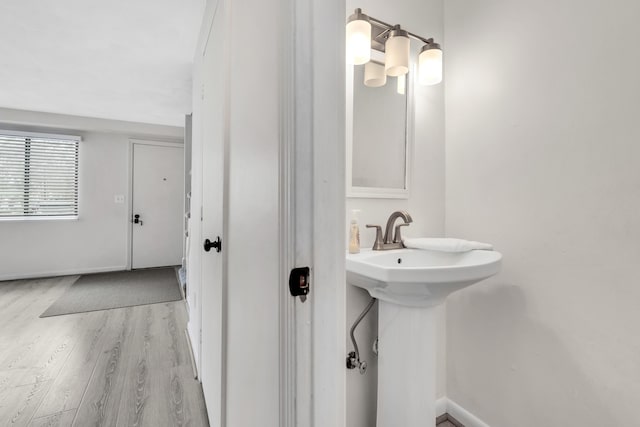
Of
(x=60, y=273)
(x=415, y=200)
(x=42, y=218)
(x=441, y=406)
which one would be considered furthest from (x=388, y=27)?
(x=60, y=273)

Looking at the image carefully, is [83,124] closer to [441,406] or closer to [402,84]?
[402,84]

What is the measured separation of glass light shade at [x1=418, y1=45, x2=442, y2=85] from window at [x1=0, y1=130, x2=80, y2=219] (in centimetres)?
485

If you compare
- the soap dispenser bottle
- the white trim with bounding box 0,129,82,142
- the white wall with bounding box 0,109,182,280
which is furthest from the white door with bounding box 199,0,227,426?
the white trim with bounding box 0,129,82,142

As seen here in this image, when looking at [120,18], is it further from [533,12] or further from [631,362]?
[631,362]

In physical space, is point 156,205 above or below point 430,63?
below

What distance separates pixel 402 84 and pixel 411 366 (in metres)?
1.27

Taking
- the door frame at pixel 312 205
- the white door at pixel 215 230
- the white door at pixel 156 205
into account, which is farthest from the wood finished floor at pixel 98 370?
the white door at pixel 156 205

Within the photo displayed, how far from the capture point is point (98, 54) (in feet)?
7.75

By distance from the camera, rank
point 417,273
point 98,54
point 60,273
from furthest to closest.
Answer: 1. point 60,273
2. point 98,54
3. point 417,273

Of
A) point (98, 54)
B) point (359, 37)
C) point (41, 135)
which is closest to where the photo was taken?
point (359, 37)

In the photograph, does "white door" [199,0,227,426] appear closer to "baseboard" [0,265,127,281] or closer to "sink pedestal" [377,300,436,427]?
"sink pedestal" [377,300,436,427]

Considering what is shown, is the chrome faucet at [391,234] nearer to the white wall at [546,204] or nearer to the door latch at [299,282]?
the white wall at [546,204]

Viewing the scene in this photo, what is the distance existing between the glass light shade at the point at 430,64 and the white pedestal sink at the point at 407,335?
85 centimetres

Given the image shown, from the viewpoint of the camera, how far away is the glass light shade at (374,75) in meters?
1.37
